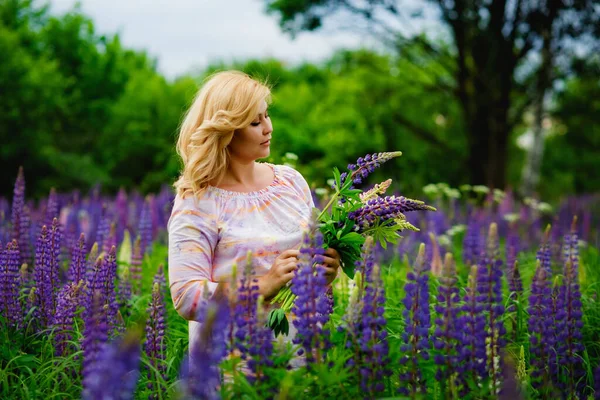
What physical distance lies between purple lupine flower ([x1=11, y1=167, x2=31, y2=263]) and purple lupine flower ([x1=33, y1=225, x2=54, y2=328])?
3.60 ft

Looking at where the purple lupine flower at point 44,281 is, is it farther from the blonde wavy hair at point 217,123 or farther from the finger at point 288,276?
the finger at point 288,276

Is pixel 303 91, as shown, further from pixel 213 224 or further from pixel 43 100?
pixel 213 224

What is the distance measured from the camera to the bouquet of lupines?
2.90 m

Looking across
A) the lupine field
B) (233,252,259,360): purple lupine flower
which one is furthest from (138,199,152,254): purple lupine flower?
(233,252,259,360): purple lupine flower

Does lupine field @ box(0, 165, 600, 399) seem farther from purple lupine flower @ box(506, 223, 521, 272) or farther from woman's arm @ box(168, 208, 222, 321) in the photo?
purple lupine flower @ box(506, 223, 521, 272)

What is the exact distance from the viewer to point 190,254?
2846 millimetres

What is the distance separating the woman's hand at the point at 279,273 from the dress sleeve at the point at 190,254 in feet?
0.77

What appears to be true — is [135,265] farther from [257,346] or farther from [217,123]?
[257,346]

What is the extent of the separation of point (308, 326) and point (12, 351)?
1967 millimetres

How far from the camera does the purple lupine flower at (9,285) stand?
3605 mm

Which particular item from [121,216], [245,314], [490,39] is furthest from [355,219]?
[490,39]

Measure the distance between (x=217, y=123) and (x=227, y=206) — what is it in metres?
0.40

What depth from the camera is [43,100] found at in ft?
43.3

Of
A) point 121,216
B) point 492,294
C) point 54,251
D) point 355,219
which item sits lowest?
point 492,294
